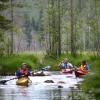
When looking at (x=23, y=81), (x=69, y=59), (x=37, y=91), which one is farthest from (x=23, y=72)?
(x=69, y=59)

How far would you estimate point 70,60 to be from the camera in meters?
48.2

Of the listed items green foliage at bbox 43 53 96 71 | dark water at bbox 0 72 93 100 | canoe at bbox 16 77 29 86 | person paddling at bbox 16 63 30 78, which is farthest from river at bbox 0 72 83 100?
green foliage at bbox 43 53 96 71

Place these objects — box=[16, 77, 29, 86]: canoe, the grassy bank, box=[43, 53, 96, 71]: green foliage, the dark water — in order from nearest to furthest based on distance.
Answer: the dark water, box=[16, 77, 29, 86]: canoe, the grassy bank, box=[43, 53, 96, 71]: green foliage

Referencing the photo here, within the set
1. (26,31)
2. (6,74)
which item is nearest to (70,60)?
(6,74)

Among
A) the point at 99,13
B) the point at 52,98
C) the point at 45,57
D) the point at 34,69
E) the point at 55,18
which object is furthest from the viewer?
the point at 99,13

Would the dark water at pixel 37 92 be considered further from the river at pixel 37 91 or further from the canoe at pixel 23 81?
the canoe at pixel 23 81

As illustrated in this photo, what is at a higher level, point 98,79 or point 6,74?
point 98,79

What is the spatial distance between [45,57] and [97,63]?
4459cm

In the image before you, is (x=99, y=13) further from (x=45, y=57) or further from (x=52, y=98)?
(x=52, y=98)

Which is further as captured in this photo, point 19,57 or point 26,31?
point 26,31

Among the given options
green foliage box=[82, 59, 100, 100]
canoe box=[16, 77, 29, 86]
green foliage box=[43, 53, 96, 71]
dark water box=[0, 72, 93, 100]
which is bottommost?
green foliage box=[43, 53, 96, 71]

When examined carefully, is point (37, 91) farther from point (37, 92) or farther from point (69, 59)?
point (69, 59)

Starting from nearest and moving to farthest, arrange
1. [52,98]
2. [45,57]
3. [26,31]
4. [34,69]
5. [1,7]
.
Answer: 1. [52,98]
2. [1,7]
3. [34,69]
4. [45,57]
5. [26,31]

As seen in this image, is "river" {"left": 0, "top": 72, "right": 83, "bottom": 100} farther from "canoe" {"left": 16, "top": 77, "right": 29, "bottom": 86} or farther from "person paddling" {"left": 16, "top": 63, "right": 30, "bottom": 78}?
"person paddling" {"left": 16, "top": 63, "right": 30, "bottom": 78}
